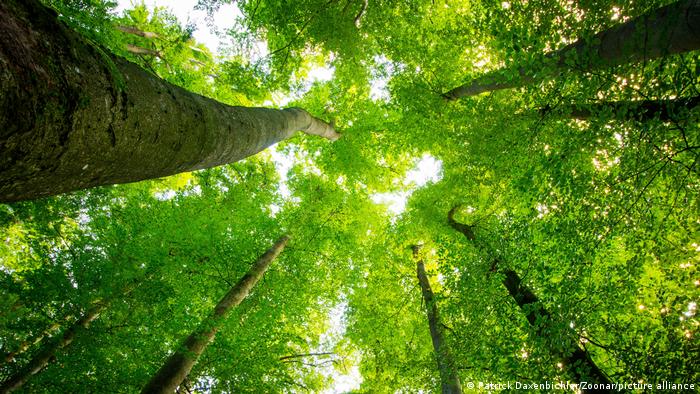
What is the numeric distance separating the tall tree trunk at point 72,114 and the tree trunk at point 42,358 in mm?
7082

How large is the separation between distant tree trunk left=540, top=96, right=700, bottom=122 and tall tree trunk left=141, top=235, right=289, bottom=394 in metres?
6.95

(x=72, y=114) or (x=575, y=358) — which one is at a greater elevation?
(x=575, y=358)

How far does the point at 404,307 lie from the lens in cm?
1125

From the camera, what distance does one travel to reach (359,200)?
40.8 ft

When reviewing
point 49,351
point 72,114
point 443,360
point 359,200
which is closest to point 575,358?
point 443,360

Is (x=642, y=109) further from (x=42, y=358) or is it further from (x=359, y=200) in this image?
(x=42, y=358)

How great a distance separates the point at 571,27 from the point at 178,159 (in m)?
4.76

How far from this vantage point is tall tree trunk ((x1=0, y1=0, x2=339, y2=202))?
3.60ft

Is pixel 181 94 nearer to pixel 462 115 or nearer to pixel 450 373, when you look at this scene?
pixel 462 115

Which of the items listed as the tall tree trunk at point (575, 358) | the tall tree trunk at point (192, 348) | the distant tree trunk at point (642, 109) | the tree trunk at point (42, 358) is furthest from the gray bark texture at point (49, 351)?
the distant tree trunk at point (642, 109)

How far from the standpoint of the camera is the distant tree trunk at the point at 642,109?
110 inches

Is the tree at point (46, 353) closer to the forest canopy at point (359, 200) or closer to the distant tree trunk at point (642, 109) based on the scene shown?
the forest canopy at point (359, 200)

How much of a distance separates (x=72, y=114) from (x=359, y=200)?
1125cm

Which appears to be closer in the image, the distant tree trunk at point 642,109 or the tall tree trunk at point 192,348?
the distant tree trunk at point 642,109
